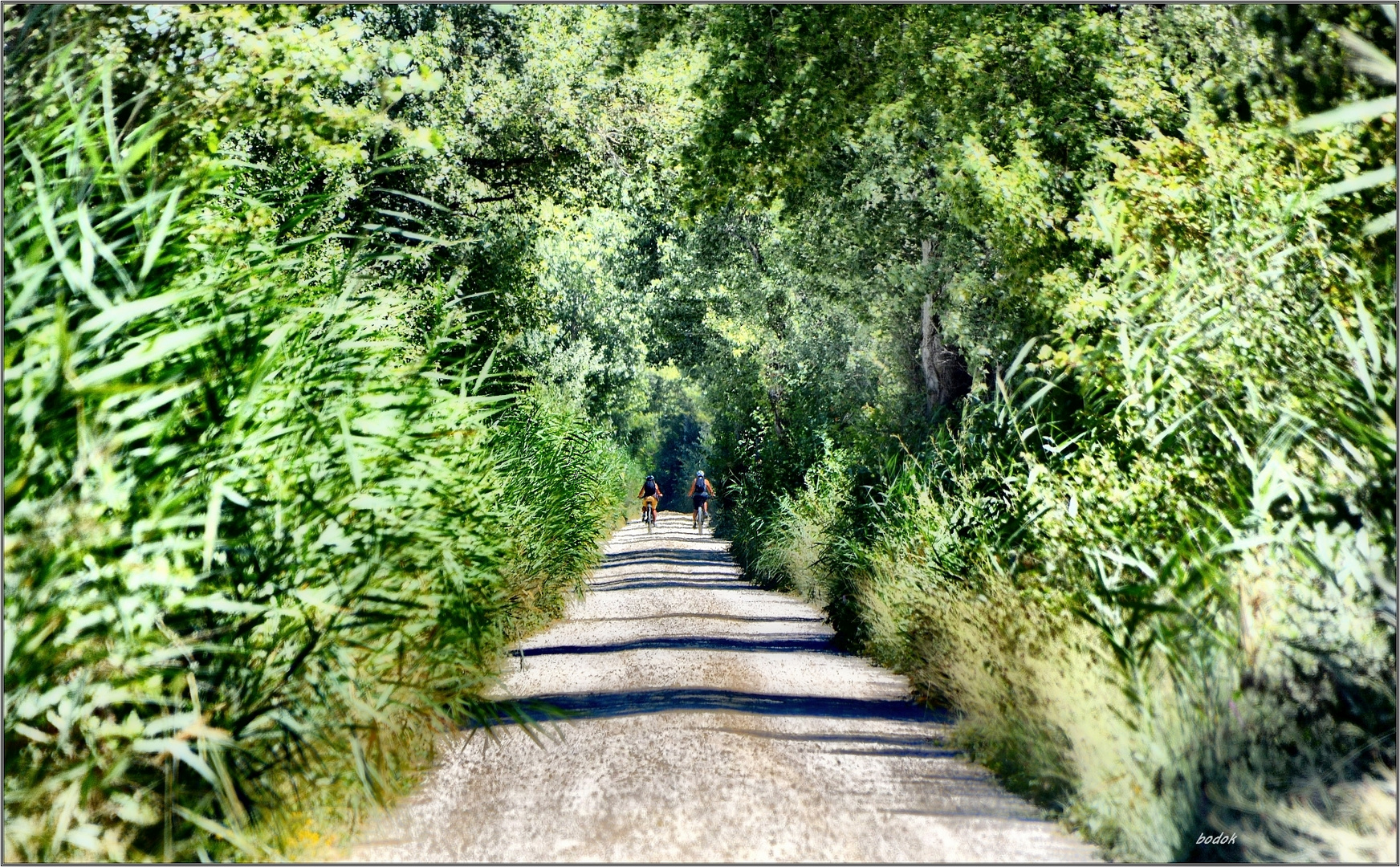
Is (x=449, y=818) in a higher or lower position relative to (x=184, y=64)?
lower

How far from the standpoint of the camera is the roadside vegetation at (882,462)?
5.00 metres

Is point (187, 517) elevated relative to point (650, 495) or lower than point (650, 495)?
elevated

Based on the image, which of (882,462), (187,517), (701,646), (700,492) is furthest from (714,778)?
(700,492)

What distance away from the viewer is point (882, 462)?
16.2 meters

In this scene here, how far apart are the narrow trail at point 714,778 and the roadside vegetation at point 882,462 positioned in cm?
39

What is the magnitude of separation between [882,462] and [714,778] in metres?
8.73

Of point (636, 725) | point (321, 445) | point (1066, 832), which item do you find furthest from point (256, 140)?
point (1066, 832)

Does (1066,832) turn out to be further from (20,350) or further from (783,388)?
(783,388)

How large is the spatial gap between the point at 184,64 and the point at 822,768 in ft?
19.9

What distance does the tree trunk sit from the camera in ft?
60.8

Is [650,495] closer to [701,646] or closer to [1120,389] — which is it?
[701,646]

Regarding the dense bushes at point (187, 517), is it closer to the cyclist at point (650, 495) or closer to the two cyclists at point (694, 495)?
the two cyclists at point (694, 495)

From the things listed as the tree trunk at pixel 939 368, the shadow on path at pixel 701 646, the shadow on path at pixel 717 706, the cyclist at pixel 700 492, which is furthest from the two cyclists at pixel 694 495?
the shadow on path at pixel 717 706

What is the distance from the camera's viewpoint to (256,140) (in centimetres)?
1432
